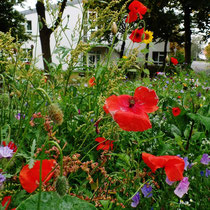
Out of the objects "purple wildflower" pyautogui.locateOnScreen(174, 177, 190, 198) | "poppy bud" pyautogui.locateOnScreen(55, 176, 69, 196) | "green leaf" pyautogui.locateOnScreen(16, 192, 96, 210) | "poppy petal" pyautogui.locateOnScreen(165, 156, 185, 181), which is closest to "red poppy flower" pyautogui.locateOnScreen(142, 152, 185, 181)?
"poppy petal" pyautogui.locateOnScreen(165, 156, 185, 181)

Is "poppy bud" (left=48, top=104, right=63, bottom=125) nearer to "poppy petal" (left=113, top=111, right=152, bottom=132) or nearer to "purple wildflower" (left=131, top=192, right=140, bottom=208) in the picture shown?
"poppy petal" (left=113, top=111, right=152, bottom=132)

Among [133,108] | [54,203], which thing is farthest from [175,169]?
[54,203]

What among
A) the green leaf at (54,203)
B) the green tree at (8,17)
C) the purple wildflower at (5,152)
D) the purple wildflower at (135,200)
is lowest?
the purple wildflower at (135,200)

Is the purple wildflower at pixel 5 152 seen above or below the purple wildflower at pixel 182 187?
above

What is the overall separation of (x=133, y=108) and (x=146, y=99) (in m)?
0.06

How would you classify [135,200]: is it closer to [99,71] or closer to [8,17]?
[99,71]

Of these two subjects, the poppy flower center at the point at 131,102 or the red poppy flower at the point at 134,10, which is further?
the red poppy flower at the point at 134,10

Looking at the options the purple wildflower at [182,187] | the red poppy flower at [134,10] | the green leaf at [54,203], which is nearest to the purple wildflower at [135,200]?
the purple wildflower at [182,187]

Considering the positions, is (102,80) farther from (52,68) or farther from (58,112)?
(58,112)

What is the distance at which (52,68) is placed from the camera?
146 centimetres

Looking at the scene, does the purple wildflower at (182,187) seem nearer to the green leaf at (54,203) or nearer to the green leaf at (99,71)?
the green leaf at (54,203)

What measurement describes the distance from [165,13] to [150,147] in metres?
17.6

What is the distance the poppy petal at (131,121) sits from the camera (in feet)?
2.41

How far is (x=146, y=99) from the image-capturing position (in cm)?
83
